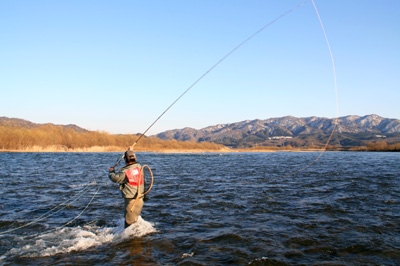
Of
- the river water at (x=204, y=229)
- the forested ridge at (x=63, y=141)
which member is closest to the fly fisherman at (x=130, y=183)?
the river water at (x=204, y=229)

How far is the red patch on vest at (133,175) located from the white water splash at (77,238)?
139 cm

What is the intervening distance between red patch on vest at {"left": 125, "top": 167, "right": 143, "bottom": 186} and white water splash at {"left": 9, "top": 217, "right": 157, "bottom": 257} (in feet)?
4.57

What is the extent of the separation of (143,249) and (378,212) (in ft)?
30.7

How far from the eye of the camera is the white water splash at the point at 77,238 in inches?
288

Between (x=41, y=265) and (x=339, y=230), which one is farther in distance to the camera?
(x=339, y=230)

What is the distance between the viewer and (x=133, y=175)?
8.25 meters

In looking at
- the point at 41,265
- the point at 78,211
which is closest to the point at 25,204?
the point at 78,211

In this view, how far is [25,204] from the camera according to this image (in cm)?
1257

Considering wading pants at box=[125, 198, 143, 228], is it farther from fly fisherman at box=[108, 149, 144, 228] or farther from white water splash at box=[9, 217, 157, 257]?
white water splash at box=[9, 217, 157, 257]

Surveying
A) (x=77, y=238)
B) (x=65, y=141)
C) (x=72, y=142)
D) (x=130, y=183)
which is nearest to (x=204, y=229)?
(x=130, y=183)

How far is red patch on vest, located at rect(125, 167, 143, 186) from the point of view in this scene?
322 inches

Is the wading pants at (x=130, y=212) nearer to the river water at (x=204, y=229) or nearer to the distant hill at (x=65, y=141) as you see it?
the river water at (x=204, y=229)

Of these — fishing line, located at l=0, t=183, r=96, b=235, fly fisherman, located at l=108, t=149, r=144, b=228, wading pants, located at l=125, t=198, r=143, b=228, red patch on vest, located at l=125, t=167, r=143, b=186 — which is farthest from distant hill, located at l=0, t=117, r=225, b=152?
red patch on vest, located at l=125, t=167, r=143, b=186

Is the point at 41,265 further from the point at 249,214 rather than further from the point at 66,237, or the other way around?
the point at 249,214
